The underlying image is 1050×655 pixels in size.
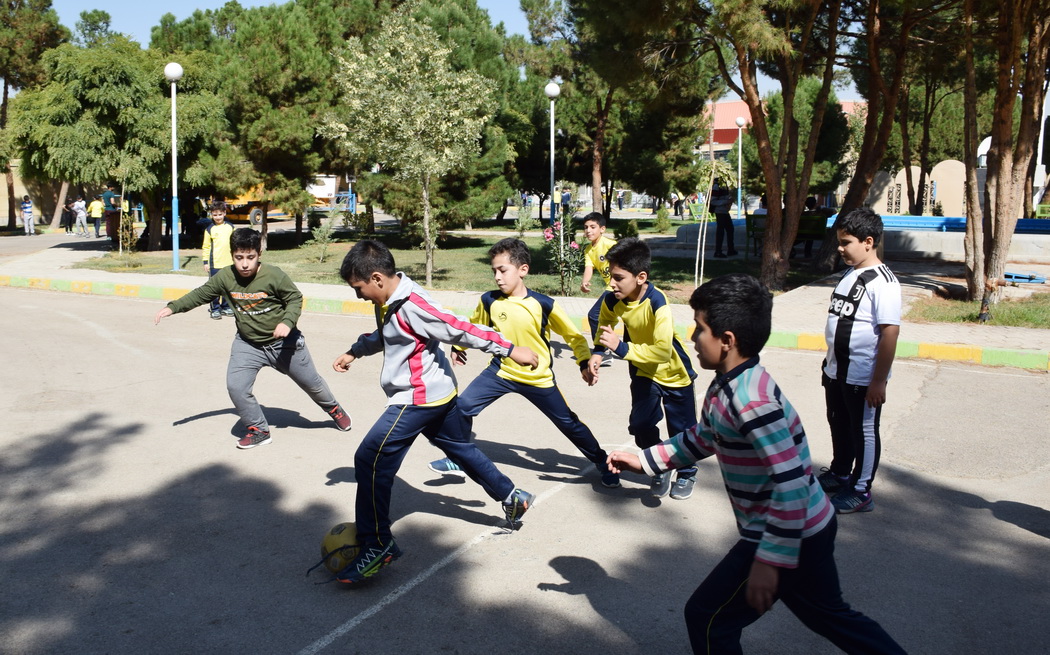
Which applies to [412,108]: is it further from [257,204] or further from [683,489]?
[257,204]

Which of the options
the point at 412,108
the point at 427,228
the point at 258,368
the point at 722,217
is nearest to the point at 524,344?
the point at 258,368

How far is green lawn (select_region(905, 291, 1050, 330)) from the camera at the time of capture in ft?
38.1

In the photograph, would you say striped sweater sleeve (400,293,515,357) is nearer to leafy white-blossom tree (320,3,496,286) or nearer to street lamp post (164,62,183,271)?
leafy white-blossom tree (320,3,496,286)

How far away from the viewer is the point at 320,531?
4.91m

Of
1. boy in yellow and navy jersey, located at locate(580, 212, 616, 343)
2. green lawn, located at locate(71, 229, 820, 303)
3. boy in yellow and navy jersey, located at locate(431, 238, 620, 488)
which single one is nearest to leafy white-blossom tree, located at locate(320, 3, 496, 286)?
green lawn, located at locate(71, 229, 820, 303)

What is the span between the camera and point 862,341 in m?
4.95

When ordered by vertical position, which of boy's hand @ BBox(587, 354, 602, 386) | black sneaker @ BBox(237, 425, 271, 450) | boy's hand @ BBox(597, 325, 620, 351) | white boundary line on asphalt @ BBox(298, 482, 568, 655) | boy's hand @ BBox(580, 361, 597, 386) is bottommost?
white boundary line on asphalt @ BBox(298, 482, 568, 655)

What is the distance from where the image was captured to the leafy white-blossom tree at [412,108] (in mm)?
15430

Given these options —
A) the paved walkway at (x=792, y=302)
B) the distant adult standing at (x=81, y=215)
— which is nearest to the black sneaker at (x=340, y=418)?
the paved walkway at (x=792, y=302)

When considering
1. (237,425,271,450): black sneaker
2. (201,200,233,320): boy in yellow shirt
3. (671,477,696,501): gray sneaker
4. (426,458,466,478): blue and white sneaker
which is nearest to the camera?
(671,477,696,501): gray sneaker

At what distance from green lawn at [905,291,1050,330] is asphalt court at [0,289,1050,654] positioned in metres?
4.01

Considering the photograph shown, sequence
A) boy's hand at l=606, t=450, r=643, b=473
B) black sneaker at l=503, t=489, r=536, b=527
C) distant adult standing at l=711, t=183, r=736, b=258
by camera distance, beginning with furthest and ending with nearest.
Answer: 1. distant adult standing at l=711, t=183, r=736, b=258
2. black sneaker at l=503, t=489, r=536, b=527
3. boy's hand at l=606, t=450, r=643, b=473

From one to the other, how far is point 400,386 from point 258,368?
98.5 inches

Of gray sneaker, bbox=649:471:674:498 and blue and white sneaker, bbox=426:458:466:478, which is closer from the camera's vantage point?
gray sneaker, bbox=649:471:674:498
